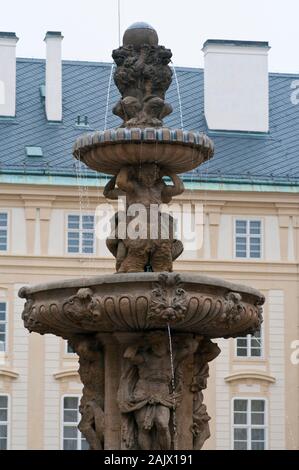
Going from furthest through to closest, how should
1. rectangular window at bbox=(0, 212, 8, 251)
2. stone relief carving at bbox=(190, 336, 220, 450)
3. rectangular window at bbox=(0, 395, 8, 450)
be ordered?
rectangular window at bbox=(0, 212, 8, 251), rectangular window at bbox=(0, 395, 8, 450), stone relief carving at bbox=(190, 336, 220, 450)

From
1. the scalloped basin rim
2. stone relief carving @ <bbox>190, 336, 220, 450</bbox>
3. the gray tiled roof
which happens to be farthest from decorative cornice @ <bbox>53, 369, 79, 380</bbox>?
the scalloped basin rim

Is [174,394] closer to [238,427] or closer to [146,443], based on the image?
[146,443]

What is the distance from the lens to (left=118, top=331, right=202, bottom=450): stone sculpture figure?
23469 mm

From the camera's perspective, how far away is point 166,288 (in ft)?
74.9

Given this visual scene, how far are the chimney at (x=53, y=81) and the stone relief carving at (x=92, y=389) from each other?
4060cm

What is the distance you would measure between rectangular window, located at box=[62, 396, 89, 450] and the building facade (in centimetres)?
4

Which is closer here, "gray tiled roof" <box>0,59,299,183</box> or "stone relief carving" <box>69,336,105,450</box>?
"stone relief carving" <box>69,336,105,450</box>

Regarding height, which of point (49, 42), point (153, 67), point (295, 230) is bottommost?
point (153, 67)

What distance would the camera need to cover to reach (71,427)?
6203cm

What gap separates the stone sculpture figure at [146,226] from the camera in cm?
2434

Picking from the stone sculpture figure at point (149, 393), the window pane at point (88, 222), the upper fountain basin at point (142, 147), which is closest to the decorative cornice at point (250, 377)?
the window pane at point (88, 222)

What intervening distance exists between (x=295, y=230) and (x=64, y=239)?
716 cm

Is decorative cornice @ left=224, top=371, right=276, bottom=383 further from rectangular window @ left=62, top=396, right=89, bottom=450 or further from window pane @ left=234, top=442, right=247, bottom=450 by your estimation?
rectangular window @ left=62, top=396, right=89, bottom=450

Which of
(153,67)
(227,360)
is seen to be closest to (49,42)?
(227,360)
